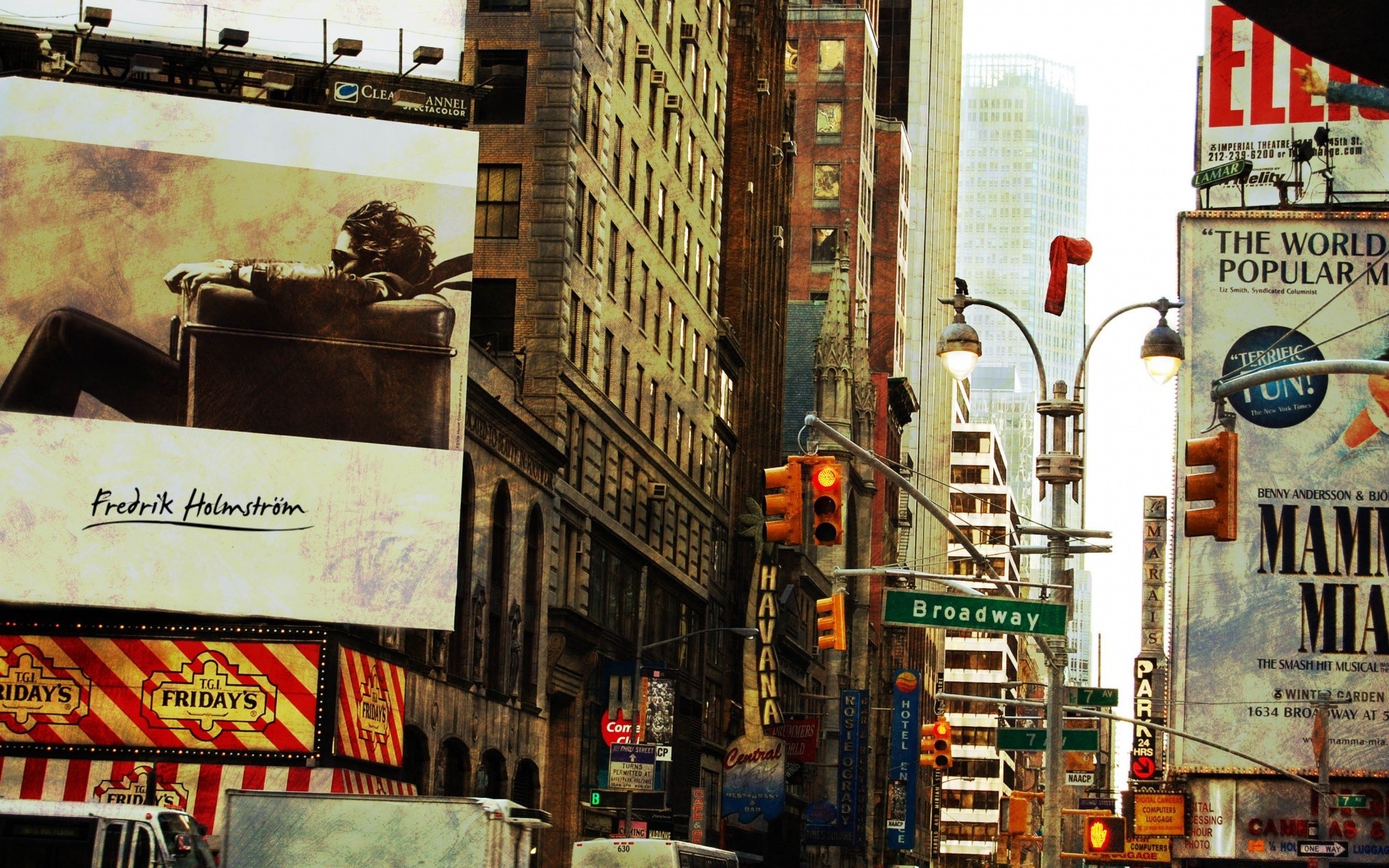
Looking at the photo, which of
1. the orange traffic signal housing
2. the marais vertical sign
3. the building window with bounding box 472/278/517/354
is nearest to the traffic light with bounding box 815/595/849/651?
the orange traffic signal housing

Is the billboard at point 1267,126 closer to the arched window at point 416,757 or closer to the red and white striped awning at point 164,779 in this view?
the arched window at point 416,757

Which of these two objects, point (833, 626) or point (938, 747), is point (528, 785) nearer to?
point (938, 747)

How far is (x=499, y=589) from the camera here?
170 ft

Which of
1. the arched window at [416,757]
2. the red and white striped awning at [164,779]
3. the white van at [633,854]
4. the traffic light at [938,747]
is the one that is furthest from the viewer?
the traffic light at [938,747]

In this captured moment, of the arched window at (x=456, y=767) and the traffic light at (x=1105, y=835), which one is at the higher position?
the arched window at (x=456, y=767)

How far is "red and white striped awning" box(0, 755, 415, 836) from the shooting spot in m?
40.2

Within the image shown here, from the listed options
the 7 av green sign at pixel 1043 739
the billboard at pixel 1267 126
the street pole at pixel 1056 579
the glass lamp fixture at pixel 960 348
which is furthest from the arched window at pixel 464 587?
the billboard at pixel 1267 126

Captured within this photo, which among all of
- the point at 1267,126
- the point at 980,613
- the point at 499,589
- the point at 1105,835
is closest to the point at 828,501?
the point at 980,613

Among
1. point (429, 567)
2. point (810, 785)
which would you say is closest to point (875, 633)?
point (810, 785)

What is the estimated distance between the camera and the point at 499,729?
51406mm

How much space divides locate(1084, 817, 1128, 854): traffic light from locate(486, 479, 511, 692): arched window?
2264 cm

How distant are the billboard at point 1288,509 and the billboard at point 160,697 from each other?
23.0 meters

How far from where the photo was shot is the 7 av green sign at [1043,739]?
35.6 metres

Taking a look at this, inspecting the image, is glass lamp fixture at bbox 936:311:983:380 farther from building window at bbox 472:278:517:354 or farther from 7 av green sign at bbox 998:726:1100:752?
building window at bbox 472:278:517:354
